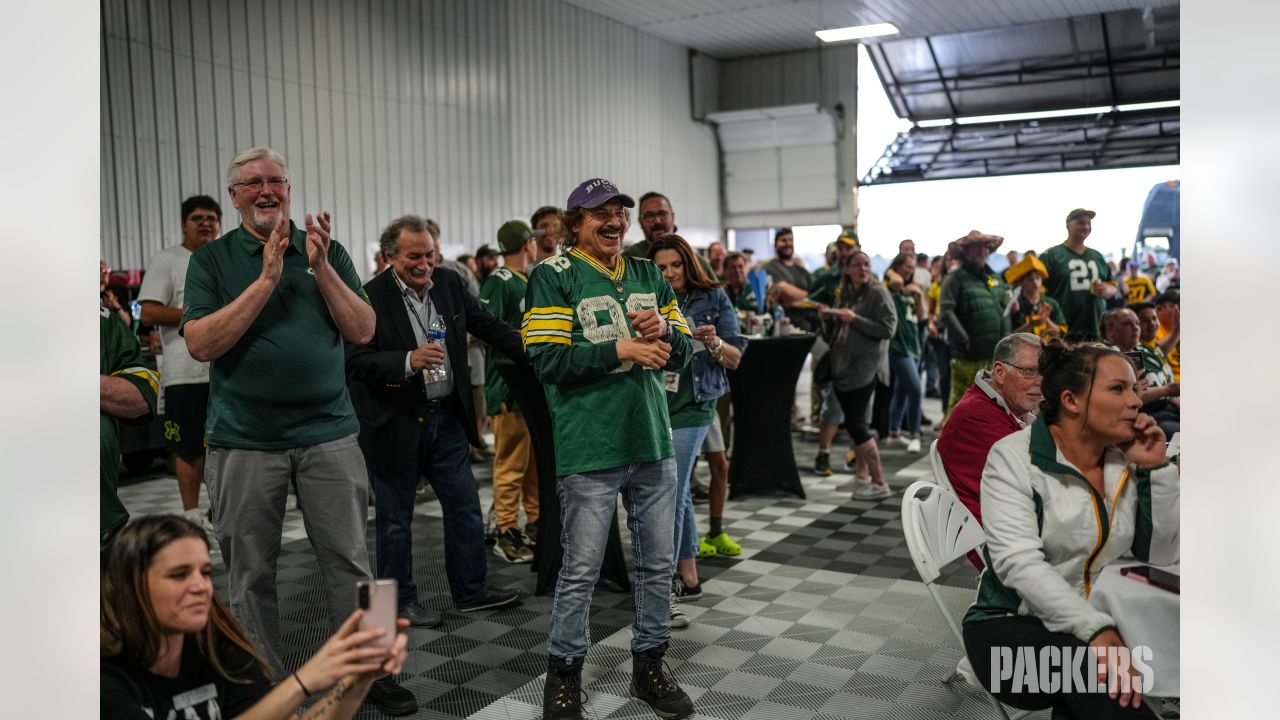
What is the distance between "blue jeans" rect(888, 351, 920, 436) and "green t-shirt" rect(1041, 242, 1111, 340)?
4.11 ft

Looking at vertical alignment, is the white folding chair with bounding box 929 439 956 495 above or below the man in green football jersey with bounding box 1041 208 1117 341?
below

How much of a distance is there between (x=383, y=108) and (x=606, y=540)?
7801 mm

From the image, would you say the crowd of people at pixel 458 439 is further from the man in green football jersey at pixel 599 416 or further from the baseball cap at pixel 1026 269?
the baseball cap at pixel 1026 269

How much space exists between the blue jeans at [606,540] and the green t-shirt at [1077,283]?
4.11m

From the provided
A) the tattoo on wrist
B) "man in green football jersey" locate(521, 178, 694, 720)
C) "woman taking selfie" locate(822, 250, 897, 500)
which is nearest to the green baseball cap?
"man in green football jersey" locate(521, 178, 694, 720)

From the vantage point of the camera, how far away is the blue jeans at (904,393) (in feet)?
23.2

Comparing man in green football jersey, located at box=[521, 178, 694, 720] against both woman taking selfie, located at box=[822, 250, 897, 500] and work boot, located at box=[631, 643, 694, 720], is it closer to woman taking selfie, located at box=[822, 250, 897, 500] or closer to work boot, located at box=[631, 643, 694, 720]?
work boot, located at box=[631, 643, 694, 720]

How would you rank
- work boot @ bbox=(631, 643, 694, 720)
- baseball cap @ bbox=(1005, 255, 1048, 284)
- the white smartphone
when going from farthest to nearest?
baseball cap @ bbox=(1005, 255, 1048, 284) < work boot @ bbox=(631, 643, 694, 720) < the white smartphone

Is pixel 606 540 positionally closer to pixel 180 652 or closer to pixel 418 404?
pixel 418 404

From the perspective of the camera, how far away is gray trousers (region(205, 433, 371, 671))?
2451 mm

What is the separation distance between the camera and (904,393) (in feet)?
24.1

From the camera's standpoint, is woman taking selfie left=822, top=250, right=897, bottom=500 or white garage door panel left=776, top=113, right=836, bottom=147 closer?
woman taking selfie left=822, top=250, right=897, bottom=500
